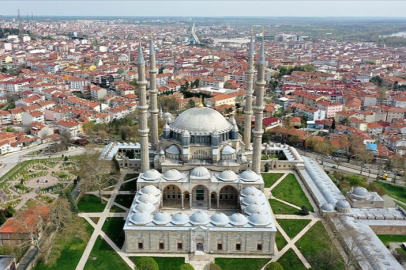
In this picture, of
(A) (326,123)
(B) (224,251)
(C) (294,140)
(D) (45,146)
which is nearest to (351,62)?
(A) (326,123)

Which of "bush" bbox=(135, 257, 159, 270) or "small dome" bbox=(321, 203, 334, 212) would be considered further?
"small dome" bbox=(321, 203, 334, 212)

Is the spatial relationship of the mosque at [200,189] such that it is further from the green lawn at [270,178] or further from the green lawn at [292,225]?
the green lawn at [270,178]

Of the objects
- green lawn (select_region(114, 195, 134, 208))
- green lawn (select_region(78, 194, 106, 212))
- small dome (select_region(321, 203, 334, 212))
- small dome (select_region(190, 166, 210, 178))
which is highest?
small dome (select_region(190, 166, 210, 178))

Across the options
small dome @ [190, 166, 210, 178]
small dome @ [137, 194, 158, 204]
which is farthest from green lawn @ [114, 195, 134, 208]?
small dome @ [190, 166, 210, 178]

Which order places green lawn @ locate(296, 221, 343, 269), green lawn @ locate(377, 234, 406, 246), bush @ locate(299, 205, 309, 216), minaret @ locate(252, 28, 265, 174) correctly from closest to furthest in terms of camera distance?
green lawn @ locate(296, 221, 343, 269)
green lawn @ locate(377, 234, 406, 246)
bush @ locate(299, 205, 309, 216)
minaret @ locate(252, 28, 265, 174)

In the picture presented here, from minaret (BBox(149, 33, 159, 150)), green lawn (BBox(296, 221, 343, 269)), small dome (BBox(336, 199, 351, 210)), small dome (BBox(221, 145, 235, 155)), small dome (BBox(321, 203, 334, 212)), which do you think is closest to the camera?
green lawn (BBox(296, 221, 343, 269))

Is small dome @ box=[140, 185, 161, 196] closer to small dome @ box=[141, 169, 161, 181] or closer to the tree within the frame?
small dome @ box=[141, 169, 161, 181]

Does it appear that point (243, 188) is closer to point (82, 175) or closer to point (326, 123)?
point (82, 175)
